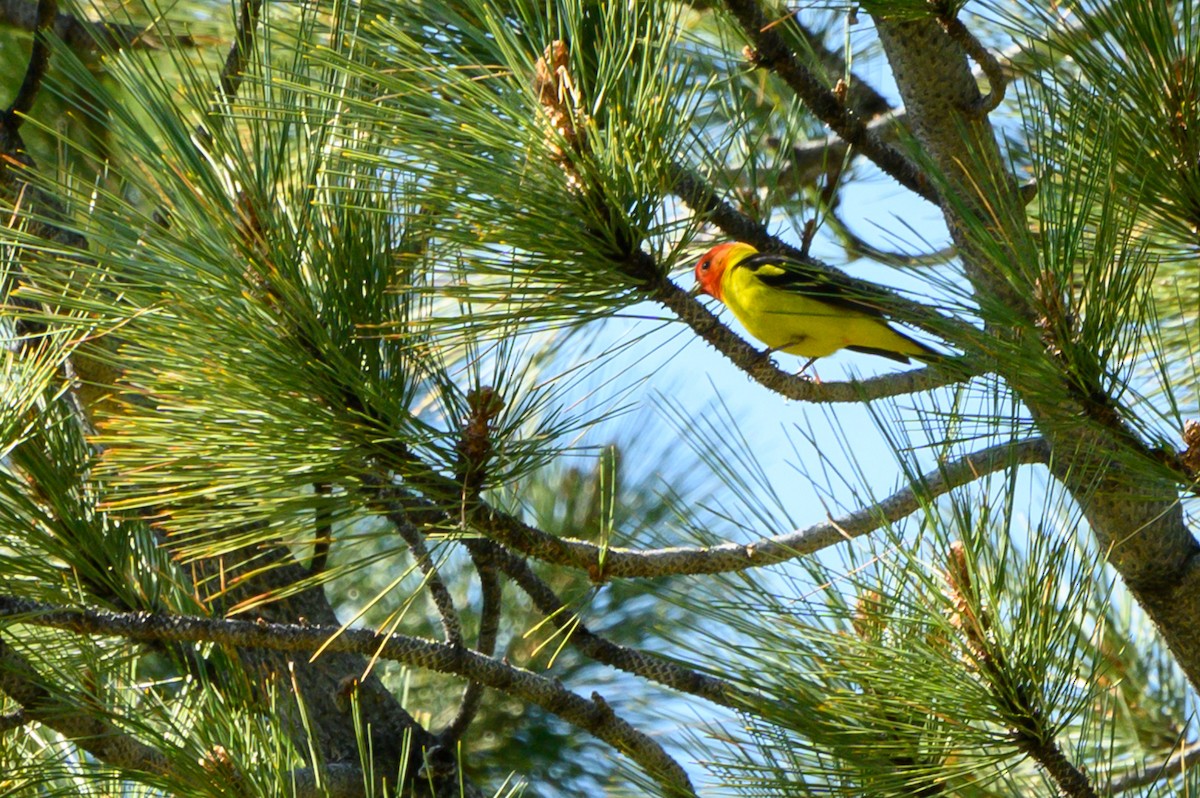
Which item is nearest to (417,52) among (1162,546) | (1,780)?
(1,780)

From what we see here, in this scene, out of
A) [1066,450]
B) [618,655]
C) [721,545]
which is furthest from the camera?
[618,655]

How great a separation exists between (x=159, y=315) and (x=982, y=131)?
952 mm

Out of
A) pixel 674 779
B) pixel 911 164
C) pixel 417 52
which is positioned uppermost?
pixel 911 164

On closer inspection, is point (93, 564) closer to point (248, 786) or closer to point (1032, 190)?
point (248, 786)

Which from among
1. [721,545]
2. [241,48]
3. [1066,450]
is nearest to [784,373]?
[721,545]

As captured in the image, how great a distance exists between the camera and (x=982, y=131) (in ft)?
4.82

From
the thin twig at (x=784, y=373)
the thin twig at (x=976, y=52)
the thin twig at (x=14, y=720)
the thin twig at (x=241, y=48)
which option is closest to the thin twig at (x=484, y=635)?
the thin twig at (x=784, y=373)

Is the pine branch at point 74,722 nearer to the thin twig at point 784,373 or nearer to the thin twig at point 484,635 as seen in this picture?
the thin twig at point 484,635

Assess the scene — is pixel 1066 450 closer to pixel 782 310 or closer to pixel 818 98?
pixel 818 98

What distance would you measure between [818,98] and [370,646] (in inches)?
32.8

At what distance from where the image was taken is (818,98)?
1.49m

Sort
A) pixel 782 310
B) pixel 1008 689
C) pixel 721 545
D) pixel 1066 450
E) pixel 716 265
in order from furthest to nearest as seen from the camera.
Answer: pixel 716 265 → pixel 782 310 → pixel 721 545 → pixel 1066 450 → pixel 1008 689

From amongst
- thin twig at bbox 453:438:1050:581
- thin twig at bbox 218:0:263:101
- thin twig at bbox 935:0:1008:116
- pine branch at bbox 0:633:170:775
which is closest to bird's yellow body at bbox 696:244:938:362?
thin twig at bbox 935:0:1008:116

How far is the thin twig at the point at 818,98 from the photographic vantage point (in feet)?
4.58
